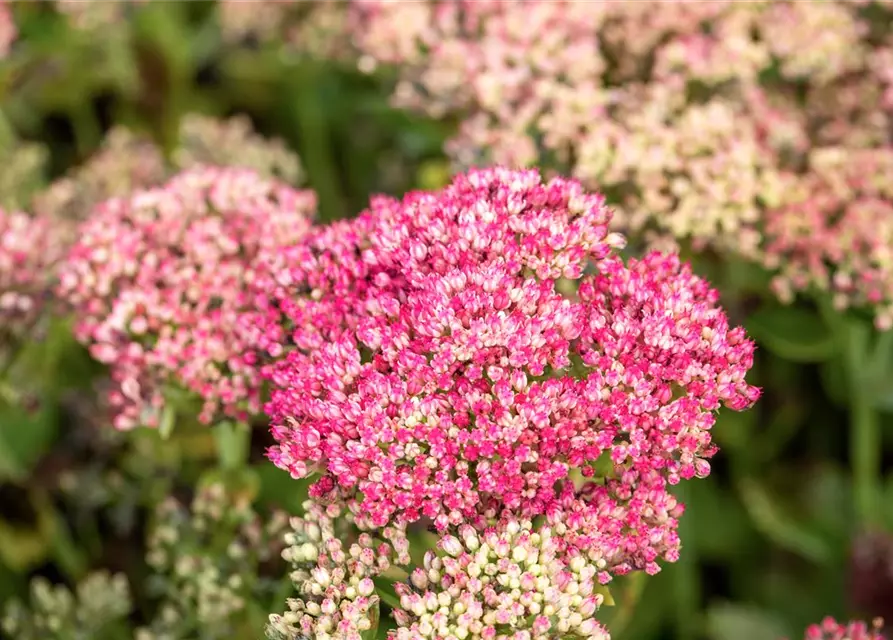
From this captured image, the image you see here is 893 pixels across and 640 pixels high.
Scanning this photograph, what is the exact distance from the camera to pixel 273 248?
1.71m

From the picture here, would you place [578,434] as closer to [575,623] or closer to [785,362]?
[575,623]

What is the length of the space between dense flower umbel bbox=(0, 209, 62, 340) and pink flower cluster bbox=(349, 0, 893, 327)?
78 centimetres

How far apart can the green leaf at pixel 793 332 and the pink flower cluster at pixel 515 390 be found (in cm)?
81

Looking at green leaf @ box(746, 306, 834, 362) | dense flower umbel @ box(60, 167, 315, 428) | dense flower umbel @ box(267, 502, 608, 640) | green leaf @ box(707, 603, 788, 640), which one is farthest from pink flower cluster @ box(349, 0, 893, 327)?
dense flower umbel @ box(267, 502, 608, 640)

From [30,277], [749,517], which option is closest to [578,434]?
[30,277]

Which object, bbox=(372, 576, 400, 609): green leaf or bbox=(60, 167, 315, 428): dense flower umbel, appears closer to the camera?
bbox=(372, 576, 400, 609): green leaf

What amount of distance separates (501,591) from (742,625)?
1.12m

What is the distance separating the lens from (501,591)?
1.28 m

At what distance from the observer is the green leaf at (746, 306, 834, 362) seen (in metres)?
2.20

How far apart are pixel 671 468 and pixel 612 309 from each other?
0.79 ft

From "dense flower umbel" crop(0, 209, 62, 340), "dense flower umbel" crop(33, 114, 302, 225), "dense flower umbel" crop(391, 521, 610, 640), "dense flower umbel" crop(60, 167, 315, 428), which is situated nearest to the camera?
"dense flower umbel" crop(391, 521, 610, 640)

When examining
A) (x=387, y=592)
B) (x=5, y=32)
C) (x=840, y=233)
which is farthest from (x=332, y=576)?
(x=5, y=32)

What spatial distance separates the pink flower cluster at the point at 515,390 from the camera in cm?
131

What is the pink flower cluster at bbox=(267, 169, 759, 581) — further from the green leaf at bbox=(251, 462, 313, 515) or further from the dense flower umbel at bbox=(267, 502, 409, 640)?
the green leaf at bbox=(251, 462, 313, 515)
